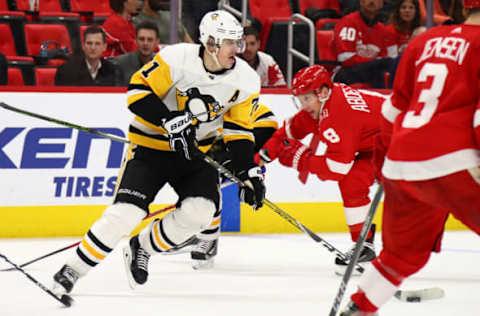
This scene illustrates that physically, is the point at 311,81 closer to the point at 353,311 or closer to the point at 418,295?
the point at 418,295

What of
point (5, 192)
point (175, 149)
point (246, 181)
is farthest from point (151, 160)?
point (5, 192)

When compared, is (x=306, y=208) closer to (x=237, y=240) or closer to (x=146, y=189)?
(x=237, y=240)

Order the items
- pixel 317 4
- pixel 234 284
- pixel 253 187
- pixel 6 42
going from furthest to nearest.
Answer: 1. pixel 317 4
2. pixel 6 42
3. pixel 234 284
4. pixel 253 187

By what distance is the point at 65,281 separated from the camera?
3.03 metres

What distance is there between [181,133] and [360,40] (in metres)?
2.58

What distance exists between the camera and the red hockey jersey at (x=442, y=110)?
199 cm

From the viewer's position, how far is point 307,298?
3223 mm

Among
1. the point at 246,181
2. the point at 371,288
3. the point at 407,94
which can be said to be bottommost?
the point at 246,181

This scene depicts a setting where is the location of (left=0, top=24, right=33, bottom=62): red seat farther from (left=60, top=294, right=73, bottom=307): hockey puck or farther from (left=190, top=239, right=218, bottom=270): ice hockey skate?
(left=60, top=294, right=73, bottom=307): hockey puck

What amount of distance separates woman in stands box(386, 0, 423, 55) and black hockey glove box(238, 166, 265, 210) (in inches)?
91.3

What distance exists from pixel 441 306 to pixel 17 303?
5.51 feet

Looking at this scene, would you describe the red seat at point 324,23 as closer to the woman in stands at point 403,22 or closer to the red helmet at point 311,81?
the woman in stands at point 403,22

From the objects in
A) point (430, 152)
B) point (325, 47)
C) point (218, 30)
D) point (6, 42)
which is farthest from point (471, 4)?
point (6, 42)

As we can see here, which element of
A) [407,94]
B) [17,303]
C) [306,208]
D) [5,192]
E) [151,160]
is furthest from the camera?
[306,208]
